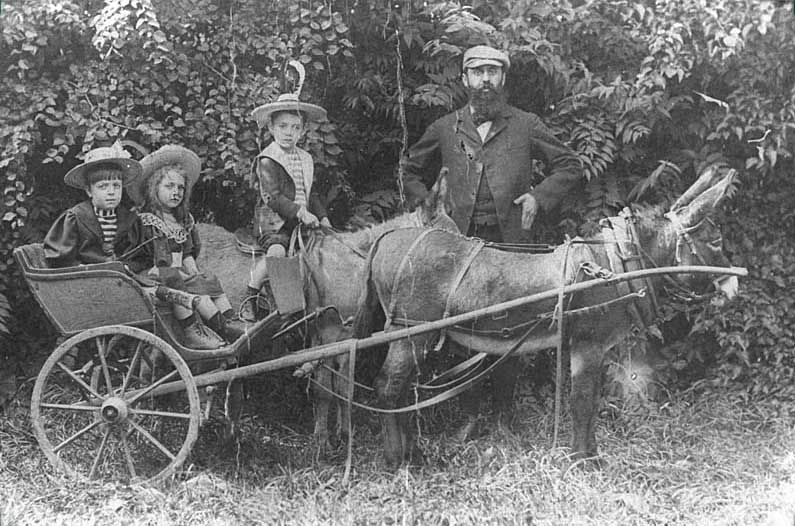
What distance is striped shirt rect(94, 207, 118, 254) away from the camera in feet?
18.0

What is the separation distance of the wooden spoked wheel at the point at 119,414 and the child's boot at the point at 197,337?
0.20 metres

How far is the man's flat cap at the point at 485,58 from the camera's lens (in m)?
5.99

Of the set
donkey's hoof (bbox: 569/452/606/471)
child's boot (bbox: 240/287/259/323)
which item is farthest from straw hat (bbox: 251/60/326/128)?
donkey's hoof (bbox: 569/452/606/471)

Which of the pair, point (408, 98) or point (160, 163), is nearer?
point (160, 163)

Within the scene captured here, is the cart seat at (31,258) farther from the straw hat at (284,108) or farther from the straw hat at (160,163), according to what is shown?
the straw hat at (284,108)

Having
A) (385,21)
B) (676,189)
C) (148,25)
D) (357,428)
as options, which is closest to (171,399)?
(357,428)

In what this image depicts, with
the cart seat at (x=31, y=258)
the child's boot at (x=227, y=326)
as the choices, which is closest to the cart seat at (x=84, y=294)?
the cart seat at (x=31, y=258)

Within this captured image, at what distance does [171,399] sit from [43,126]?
7.09 feet

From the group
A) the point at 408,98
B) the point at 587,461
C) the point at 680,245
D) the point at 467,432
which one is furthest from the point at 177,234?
the point at 680,245

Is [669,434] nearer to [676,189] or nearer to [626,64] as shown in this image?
[676,189]

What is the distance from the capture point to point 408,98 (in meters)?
7.05

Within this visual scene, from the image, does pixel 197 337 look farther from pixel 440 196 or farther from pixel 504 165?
Result: pixel 504 165

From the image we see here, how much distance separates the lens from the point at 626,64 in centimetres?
695

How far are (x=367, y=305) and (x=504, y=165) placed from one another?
138cm
